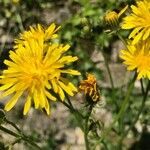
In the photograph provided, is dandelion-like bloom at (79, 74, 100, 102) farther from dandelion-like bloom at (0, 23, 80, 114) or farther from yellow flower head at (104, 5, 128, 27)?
yellow flower head at (104, 5, 128, 27)

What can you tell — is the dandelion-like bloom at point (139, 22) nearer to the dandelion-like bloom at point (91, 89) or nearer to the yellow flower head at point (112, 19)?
the yellow flower head at point (112, 19)

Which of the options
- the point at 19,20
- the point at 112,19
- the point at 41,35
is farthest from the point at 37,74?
the point at 19,20

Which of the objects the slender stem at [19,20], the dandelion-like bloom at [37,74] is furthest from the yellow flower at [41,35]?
the slender stem at [19,20]

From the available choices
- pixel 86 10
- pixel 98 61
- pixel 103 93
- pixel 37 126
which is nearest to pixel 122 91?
pixel 103 93

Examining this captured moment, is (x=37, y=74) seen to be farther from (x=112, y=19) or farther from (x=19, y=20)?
(x=19, y=20)

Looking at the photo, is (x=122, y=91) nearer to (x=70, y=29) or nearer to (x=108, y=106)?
(x=108, y=106)

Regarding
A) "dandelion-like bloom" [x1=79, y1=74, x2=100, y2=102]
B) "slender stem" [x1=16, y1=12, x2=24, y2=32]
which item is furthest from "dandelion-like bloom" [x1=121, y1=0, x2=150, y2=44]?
"slender stem" [x1=16, y1=12, x2=24, y2=32]
